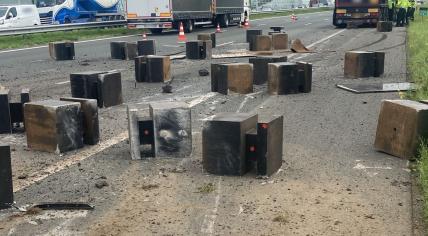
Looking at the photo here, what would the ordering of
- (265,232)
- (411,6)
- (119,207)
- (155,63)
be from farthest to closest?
(411,6)
(155,63)
(119,207)
(265,232)

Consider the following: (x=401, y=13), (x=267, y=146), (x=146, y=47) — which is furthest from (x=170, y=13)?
(x=267, y=146)

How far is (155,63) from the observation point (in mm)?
12680

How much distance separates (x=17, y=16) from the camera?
33938 millimetres

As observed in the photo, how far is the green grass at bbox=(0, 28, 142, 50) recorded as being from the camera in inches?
1009

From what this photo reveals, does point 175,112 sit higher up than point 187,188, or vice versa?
point 175,112

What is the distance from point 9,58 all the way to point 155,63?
8781 mm

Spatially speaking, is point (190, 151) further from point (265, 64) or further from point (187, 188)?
point (265, 64)

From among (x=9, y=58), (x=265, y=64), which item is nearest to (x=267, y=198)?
(x=265, y=64)

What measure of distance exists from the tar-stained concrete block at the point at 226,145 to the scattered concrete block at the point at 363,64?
23.7 ft

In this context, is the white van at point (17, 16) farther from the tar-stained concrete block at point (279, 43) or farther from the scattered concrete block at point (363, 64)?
the scattered concrete block at point (363, 64)

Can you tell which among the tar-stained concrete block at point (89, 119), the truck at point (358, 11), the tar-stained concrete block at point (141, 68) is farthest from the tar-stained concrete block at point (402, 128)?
the truck at point (358, 11)

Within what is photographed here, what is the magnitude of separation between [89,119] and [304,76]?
196 inches

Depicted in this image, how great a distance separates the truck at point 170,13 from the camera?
3145 centimetres

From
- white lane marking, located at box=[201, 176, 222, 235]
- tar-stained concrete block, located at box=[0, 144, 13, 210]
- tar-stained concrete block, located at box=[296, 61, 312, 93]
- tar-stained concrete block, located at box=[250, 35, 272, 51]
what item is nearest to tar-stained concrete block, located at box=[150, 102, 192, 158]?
white lane marking, located at box=[201, 176, 222, 235]
